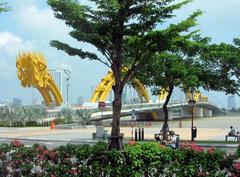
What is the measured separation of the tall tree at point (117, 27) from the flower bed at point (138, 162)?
158cm

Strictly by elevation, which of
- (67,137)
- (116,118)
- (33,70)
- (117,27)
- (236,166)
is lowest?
(67,137)

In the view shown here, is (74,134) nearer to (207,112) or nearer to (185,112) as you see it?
(185,112)

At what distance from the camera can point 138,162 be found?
31.5 feet

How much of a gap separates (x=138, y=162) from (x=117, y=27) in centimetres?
371

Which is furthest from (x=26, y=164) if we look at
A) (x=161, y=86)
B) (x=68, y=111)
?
(x=68, y=111)

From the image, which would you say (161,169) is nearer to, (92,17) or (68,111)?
(92,17)

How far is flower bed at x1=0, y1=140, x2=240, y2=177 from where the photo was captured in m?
9.48

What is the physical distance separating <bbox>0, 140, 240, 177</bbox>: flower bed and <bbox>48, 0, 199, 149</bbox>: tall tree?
158cm

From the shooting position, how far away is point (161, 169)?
31.6ft

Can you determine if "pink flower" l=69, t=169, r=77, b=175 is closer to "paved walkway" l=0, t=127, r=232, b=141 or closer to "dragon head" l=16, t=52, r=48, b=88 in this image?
"paved walkway" l=0, t=127, r=232, b=141

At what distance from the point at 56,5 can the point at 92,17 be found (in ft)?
3.00

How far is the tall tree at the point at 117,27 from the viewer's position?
1179cm

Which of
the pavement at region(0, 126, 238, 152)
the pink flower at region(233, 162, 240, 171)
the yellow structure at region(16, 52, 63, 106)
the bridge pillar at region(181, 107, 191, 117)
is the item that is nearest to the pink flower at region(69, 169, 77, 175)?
the pink flower at region(233, 162, 240, 171)

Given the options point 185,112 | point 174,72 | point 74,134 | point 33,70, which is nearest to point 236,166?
A: point 174,72
